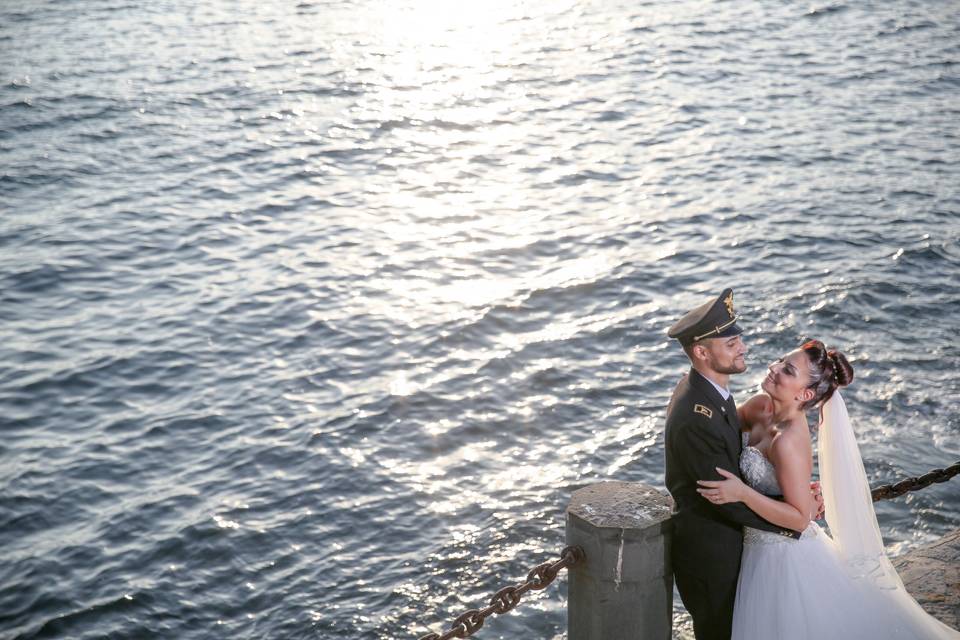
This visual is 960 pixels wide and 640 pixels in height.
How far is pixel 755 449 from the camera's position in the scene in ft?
19.2

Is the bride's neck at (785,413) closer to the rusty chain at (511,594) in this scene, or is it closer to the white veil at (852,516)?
the white veil at (852,516)

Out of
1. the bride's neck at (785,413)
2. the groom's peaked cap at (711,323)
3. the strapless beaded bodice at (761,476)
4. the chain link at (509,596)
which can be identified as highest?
the groom's peaked cap at (711,323)

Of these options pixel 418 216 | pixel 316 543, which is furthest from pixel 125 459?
pixel 418 216

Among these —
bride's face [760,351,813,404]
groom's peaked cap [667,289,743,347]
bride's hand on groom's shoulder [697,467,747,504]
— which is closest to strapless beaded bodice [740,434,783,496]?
bride's hand on groom's shoulder [697,467,747,504]

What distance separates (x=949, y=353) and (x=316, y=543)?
8.60 metres

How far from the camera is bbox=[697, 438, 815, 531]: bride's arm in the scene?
18.1 feet

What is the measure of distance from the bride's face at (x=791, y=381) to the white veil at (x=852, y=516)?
0.29 m

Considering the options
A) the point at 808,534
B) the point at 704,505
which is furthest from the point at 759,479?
the point at 808,534

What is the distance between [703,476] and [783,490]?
44 centimetres

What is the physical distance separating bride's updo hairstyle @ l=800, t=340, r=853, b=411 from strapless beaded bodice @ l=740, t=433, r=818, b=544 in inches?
14.4

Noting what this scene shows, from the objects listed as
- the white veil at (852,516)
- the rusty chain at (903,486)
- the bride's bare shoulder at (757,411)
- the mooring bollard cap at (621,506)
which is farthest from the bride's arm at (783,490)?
the rusty chain at (903,486)

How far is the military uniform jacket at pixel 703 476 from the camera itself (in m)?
5.61

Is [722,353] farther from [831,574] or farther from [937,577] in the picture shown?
[937,577]

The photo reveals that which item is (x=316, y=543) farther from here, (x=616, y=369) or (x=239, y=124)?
(x=239, y=124)
